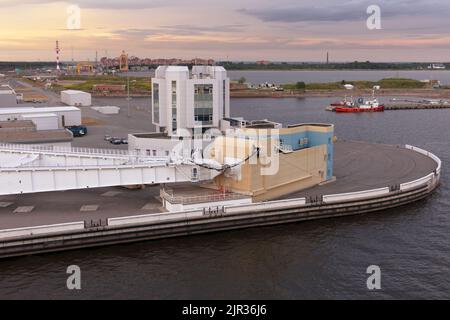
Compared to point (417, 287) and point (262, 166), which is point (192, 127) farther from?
point (417, 287)

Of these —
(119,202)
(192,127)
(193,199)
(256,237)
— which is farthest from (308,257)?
(192,127)

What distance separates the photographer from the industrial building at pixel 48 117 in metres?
49.5

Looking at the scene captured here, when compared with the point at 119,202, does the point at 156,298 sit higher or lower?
lower

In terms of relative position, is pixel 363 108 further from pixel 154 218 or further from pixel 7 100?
pixel 154 218

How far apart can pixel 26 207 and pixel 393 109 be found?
82414 millimetres

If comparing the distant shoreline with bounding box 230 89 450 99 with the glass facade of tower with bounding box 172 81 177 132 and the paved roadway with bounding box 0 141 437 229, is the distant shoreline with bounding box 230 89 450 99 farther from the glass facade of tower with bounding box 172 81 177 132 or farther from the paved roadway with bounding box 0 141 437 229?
the paved roadway with bounding box 0 141 437 229

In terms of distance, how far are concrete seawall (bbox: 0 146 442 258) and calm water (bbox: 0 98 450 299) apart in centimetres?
43

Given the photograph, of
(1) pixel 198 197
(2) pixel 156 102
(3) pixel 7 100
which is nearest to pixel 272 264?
(1) pixel 198 197

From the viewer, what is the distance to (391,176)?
33.5 m

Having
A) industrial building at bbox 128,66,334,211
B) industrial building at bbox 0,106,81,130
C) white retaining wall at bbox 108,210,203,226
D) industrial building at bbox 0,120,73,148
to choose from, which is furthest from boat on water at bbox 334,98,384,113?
white retaining wall at bbox 108,210,203,226

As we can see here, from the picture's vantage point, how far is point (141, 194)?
29438 millimetres

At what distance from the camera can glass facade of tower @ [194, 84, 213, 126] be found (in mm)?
38438

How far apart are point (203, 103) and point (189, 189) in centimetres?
1156

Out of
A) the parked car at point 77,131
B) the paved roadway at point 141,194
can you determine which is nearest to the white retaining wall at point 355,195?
the paved roadway at point 141,194
